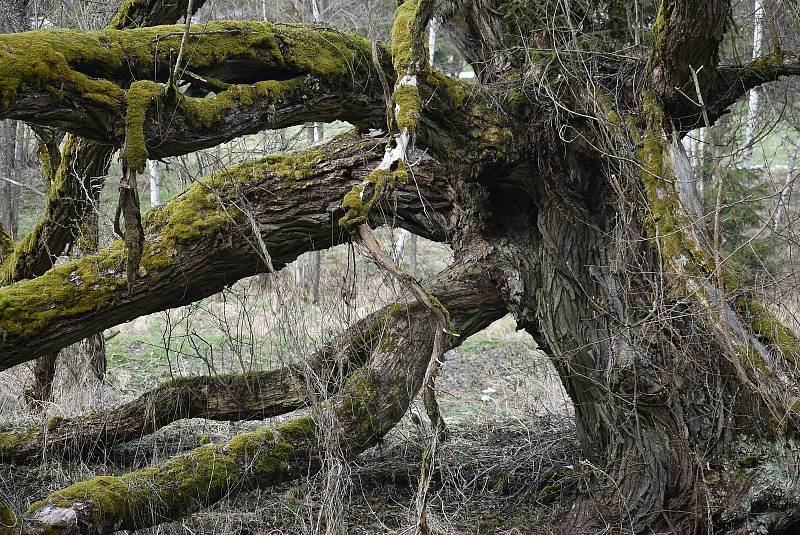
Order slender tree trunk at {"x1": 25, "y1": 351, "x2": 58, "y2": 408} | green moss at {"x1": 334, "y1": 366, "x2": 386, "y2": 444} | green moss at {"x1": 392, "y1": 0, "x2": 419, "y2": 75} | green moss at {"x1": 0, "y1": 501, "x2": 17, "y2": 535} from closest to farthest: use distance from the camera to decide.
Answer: green moss at {"x1": 0, "y1": 501, "x2": 17, "y2": 535}
green moss at {"x1": 392, "y1": 0, "x2": 419, "y2": 75}
green moss at {"x1": 334, "y1": 366, "x2": 386, "y2": 444}
slender tree trunk at {"x1": 25, "y1": 351, "x2": 58, "y2": 408}

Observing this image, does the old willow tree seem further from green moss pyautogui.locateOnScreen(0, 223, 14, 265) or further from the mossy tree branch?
green moss pyautogui.locateOnScreen(0, 223, 14, 265)

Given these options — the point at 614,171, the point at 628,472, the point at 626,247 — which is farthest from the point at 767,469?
the point at 614,171

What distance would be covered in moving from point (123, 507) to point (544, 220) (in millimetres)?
3407

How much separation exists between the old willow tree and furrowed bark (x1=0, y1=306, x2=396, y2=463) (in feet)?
0.06

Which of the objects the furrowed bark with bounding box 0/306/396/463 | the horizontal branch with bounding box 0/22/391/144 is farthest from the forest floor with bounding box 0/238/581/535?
the horizontal branch with bounding box 0/22/391/144

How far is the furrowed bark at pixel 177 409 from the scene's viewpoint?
18.7ft

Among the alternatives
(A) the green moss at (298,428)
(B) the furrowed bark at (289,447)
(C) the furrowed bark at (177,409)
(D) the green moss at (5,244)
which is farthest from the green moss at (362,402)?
(D) the green moss at (5,244)

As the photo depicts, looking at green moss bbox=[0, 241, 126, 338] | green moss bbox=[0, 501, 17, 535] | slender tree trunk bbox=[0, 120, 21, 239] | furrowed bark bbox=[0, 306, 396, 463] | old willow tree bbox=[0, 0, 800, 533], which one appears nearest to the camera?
green moss bbox=[0, 501, 17, 535]

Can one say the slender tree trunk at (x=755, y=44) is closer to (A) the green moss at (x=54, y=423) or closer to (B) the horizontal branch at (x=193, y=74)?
(B) the horizontal branch at (x=193, y=74)

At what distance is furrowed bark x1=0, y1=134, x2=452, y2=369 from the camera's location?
4.45 m

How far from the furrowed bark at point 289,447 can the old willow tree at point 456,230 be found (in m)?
0.02

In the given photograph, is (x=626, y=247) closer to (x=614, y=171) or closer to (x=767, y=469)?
(x=614, y=171)

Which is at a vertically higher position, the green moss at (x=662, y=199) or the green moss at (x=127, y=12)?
the green moss at (x=127, y=12)

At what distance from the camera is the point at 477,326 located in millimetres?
5973
